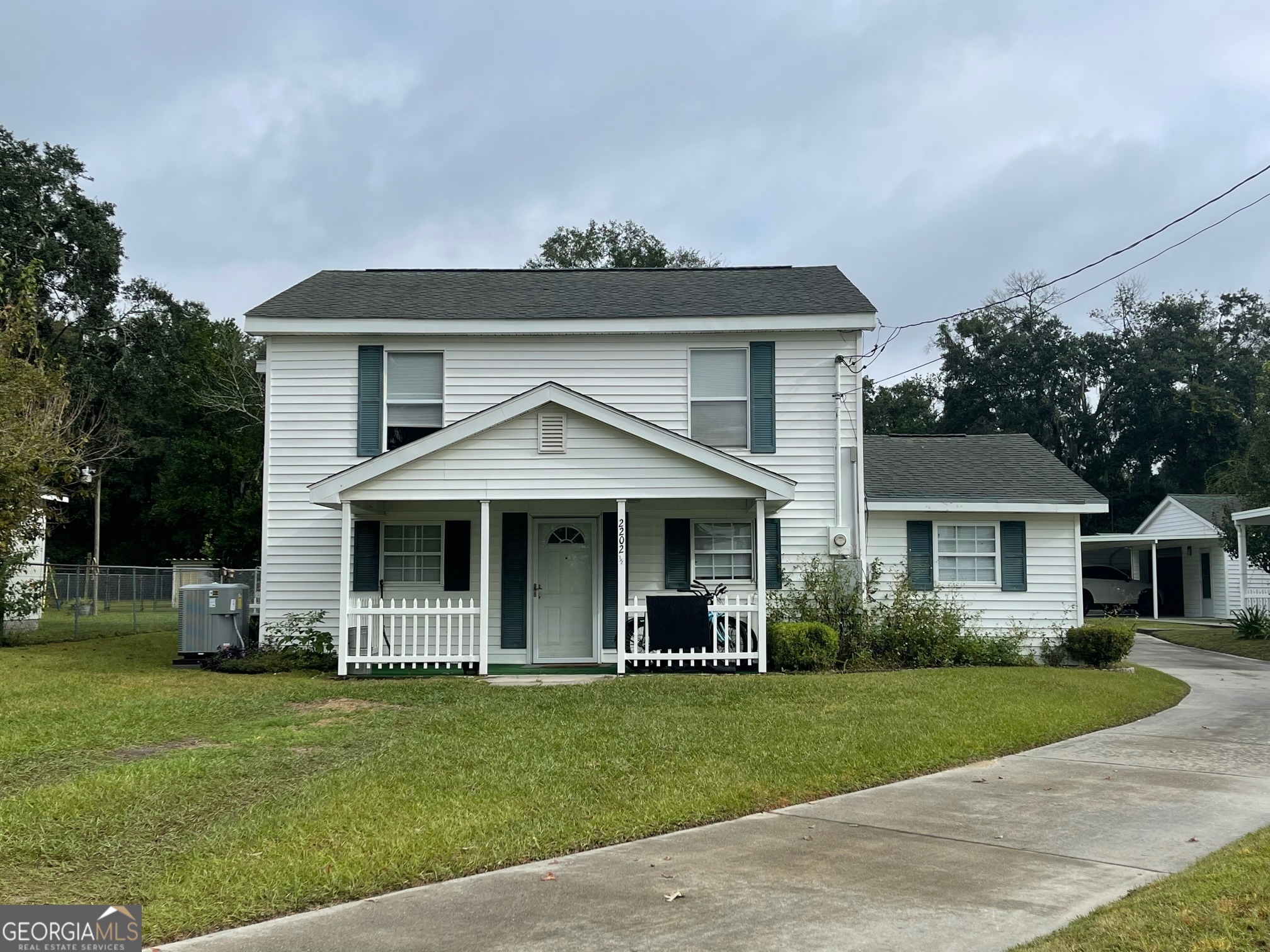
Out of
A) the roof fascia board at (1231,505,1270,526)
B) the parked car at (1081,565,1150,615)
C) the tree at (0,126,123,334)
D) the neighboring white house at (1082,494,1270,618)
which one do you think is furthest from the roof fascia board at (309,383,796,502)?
the tree at (0,126,123,334)

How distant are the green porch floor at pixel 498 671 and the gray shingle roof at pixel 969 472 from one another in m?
5.09

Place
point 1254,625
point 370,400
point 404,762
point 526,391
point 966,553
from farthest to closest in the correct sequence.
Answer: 1. point 1254,625
2. point 966,553
3. point 370,400
4. point 526,391
5. point 404,762

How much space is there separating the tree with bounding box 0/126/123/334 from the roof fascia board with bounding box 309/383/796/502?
31.9 m

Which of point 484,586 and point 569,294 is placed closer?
point 484,586

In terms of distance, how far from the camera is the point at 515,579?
1550cm

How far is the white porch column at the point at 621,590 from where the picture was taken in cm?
1334

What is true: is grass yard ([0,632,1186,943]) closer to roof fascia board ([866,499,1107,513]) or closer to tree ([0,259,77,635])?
tree ([0,259,77,635])

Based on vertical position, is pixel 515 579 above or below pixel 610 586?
above

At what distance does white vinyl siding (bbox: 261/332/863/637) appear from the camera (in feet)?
51.6

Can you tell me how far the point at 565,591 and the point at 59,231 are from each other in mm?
35133

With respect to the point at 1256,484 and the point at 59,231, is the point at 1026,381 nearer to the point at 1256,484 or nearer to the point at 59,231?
the point at 1256,484

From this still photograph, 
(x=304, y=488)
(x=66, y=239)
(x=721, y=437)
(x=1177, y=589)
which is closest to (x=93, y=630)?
(x=304, y=488)

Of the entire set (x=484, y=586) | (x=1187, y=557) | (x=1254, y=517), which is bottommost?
(x=484, y=586)

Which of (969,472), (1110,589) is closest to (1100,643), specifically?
(969,472)
